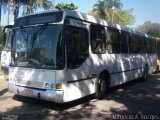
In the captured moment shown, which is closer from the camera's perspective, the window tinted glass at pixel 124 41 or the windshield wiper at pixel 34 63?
the windshield wiper at pixel 34 63

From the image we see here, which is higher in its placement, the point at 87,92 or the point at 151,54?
the point at 151,54

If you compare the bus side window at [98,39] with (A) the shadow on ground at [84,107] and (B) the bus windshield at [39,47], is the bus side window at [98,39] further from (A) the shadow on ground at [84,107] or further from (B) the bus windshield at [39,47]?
(B) the bus windshield at [39,47]

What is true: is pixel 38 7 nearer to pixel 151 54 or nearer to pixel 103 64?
pixel 151 54

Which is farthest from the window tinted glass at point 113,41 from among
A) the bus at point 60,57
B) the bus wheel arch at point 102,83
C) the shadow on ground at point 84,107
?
the shadow on ground at point 84,107

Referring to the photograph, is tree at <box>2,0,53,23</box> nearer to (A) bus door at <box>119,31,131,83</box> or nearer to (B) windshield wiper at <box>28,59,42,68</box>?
(A) bus door at <box>119,31,131,83</box>

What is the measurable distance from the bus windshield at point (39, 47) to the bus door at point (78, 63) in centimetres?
31

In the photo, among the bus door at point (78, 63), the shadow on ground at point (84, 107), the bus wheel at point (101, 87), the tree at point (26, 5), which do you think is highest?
the tree at point (26, 5)

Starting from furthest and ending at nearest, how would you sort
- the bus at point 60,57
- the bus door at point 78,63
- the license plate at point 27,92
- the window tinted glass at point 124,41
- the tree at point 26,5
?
the tree at point 26,5 < the window tinted glass at point 124,41 < the license plate at point 27,92 < the bus door at point 78,63 < the bus at point 60,57

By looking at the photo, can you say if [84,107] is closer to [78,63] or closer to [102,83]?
[78,63]

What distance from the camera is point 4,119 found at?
806 centimetres

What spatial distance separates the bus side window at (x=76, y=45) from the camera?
8914 millimetres

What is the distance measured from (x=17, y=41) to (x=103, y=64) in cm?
328

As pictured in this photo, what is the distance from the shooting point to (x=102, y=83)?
36.7 feet

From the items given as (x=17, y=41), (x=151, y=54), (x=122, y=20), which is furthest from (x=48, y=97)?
(x=122, y=20)
